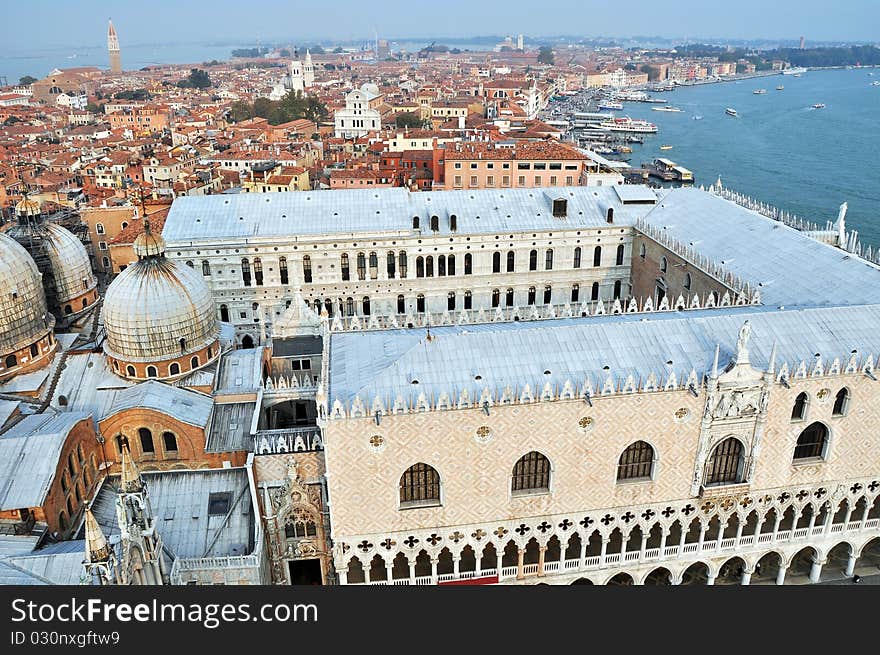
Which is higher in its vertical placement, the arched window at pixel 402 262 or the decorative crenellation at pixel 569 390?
the decorative crenellation at pixel 569 390

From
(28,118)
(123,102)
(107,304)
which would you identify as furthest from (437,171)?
(123,102)

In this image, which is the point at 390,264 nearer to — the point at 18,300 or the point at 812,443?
the point at 18,300

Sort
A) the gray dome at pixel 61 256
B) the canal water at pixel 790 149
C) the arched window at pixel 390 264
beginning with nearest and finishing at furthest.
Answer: the gray dome at pixel 61 256 < the arched window at pixel 390 264 < the canal water at pixel 790 149

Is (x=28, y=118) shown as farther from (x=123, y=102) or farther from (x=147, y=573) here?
(x=147, y=573)

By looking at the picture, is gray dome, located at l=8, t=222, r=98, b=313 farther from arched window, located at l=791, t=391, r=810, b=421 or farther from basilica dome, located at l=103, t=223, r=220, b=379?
arched window, located at l=791, t=391, r=810, b=421

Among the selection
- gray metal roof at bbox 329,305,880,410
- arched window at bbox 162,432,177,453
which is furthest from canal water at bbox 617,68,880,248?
arched window at bbox 162,432,177,453

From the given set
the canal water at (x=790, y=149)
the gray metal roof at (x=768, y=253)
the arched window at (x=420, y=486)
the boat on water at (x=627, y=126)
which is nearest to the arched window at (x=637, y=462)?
the arched window at (x=420, y=486)

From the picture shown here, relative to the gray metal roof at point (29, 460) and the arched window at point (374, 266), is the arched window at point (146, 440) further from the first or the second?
the arched window at point (374, 266)
